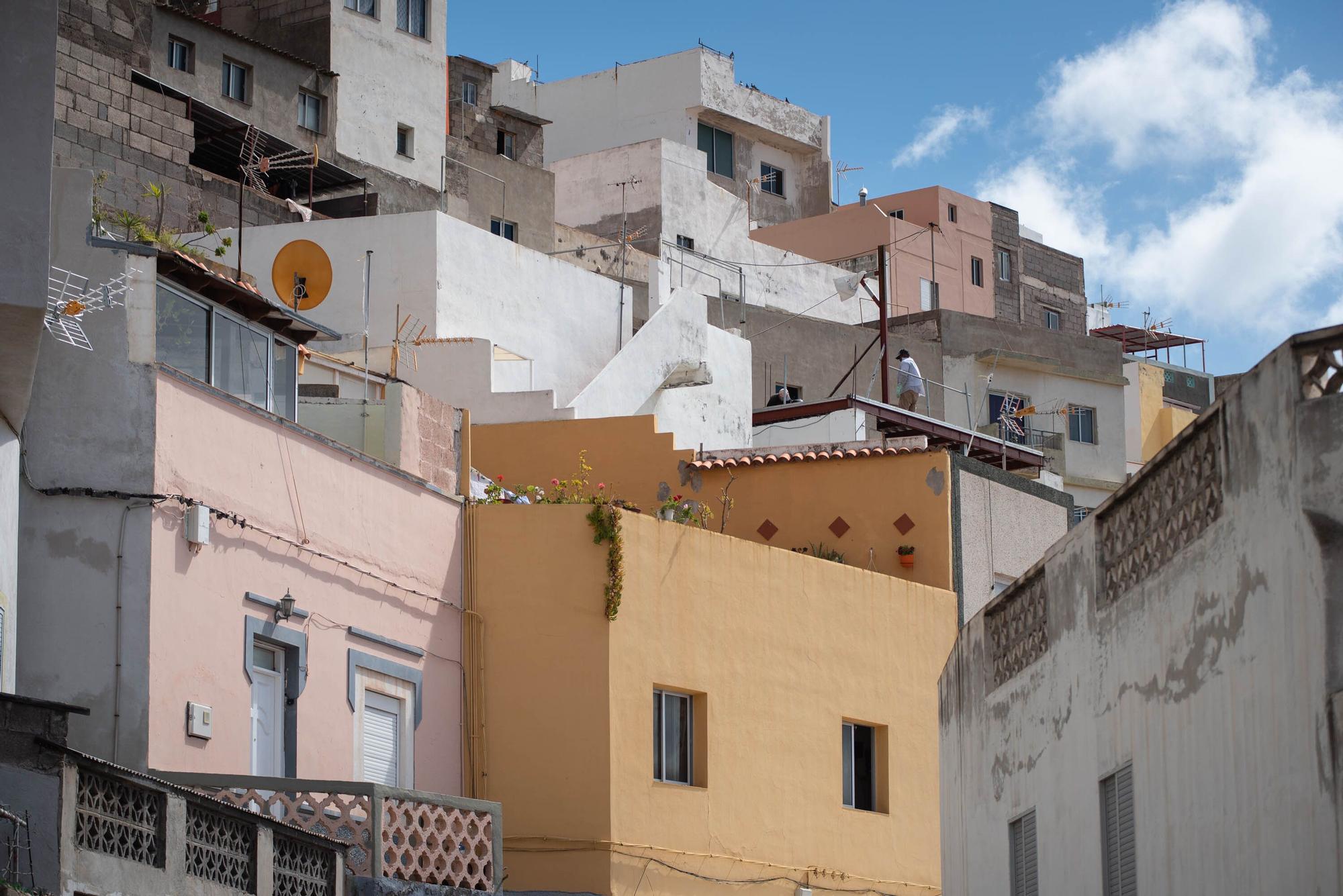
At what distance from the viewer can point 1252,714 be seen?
37.2ft

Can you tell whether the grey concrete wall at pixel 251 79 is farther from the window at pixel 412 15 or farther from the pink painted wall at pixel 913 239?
the pink painted wall at pixel 913 239

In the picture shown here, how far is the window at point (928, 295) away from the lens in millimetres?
58281

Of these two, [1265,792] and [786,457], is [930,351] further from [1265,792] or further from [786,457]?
[1265,792]

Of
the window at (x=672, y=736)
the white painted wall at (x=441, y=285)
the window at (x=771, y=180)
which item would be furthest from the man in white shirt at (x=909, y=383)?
the window at (x=771, y=180)

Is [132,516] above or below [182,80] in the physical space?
below

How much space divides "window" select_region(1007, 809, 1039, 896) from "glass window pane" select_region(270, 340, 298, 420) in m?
8.44

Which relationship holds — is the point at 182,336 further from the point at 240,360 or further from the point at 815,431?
the point at 815,431

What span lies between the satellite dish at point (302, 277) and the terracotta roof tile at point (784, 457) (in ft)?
18.7

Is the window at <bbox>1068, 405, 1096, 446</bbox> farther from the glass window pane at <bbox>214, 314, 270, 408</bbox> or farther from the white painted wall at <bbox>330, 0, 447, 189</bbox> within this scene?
the glass window pane at <bbox>214, 314, 270, 408</bbox>

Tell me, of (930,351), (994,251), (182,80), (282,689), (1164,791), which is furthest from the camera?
(994,251)

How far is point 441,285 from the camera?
33438 mm

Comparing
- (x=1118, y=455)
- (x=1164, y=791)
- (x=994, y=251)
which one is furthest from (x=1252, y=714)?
(x=994, y=251)

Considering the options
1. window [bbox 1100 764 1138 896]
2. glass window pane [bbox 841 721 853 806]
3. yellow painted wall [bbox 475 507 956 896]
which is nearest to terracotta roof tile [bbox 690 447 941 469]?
yellow painted wall [bbox 475 507 956 896]

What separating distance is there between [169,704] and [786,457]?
479 inches
